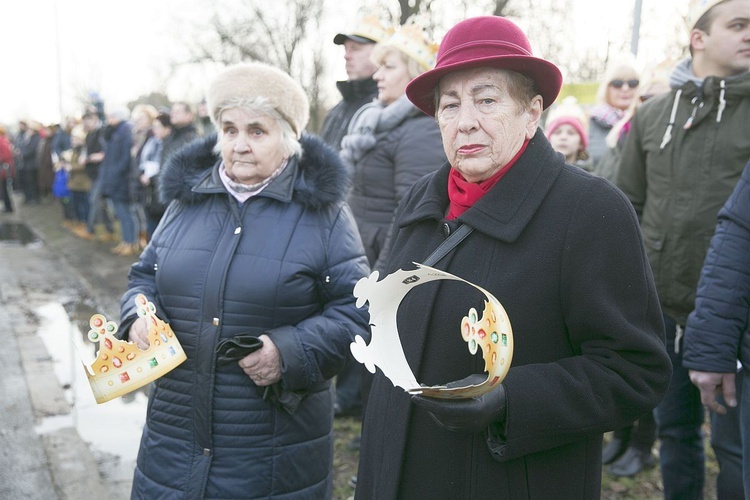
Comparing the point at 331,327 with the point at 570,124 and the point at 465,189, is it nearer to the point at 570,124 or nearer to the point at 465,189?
the point at 465,189

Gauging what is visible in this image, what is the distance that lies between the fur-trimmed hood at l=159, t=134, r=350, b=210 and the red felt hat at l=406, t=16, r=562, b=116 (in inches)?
31.8

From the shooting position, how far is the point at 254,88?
8.48 ft

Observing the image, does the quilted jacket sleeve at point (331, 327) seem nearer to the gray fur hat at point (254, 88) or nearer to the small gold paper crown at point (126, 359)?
the small gold paper crown at point (126, 359)

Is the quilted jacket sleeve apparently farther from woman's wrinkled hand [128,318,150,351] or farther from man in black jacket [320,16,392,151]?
man in black jacket [320,16,392,151]

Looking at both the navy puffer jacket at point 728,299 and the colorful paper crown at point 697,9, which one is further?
the colorful paper crown at point 697,9

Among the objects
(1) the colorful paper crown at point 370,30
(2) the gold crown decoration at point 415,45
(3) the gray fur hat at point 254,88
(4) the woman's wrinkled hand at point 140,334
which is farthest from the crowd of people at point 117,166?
(4) the woman's wrinkled hand at point 140,334

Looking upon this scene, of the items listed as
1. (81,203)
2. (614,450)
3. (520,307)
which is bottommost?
(81,203)

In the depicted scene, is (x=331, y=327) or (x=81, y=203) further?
(x=81, y=203)

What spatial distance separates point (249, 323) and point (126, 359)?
0.41m

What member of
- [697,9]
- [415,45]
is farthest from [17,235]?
[697,9]

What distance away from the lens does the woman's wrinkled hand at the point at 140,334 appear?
2.43 meters

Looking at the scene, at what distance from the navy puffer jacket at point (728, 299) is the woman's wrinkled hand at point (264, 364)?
1.47 meters

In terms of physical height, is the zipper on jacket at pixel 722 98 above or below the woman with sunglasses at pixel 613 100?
above

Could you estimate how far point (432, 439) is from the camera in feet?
5.89
